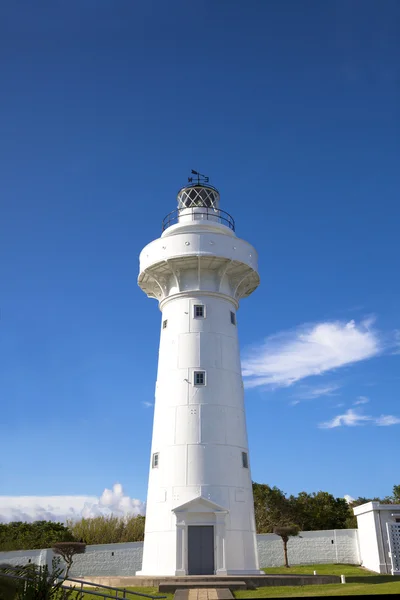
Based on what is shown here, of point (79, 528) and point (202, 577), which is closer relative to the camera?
point (202, 577)

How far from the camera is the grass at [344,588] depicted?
13.5 meters

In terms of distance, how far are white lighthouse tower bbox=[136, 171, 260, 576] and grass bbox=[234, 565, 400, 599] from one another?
292 centimetres

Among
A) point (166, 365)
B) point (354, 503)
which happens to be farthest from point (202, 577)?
point (354, 503)

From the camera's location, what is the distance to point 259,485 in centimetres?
4428

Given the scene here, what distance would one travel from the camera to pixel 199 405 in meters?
21.4

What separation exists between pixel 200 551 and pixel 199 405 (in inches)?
202

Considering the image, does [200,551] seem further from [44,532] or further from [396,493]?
[396,493]

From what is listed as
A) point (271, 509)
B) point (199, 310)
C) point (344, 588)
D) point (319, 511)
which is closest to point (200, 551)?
point (344, 588)

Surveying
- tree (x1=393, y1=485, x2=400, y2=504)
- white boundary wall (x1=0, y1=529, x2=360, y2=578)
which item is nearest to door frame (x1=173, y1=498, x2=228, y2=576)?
white boundary wall (x1=0, y1=529, x2=360, y2=578)

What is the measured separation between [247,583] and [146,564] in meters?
4.27

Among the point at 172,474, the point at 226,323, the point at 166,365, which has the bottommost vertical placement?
the point at 172,474

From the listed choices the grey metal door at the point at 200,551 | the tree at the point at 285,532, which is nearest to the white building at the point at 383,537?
the tree at the point at 285,532

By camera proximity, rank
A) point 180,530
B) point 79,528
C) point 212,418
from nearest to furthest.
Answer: point 180,530
point 212,418
point 79,528

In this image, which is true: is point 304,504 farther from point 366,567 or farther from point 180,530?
point 180,530
